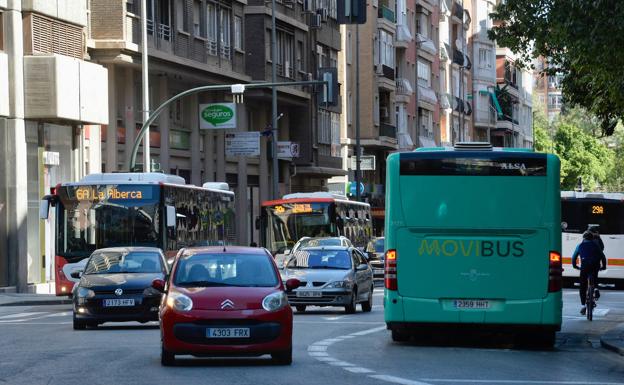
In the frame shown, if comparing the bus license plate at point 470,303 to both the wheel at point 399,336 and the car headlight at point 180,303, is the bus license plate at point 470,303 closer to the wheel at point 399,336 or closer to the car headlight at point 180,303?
the wheel at point 399,336

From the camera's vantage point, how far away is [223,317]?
18.3 metres

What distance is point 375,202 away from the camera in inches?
3440

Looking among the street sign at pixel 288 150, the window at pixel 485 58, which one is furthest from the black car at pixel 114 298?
the window at pixel 485 58

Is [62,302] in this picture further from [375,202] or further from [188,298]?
[375,202]

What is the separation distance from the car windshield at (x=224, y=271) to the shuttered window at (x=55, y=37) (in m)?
25.9

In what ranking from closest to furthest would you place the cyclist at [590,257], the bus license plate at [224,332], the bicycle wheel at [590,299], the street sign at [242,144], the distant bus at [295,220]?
the bus license plate at [224,332] < the bicycle wheel at [590,299] < the cyclist at [590,257] < the distant bus at [295,220] < the street sign at [242,144]

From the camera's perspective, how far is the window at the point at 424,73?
97.2m

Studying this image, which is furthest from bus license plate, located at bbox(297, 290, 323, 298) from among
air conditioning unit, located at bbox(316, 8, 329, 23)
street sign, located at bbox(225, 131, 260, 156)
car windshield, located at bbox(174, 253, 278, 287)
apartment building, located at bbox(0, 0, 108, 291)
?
air conditioning unit, located at bbox(316, 8, 329, 23)

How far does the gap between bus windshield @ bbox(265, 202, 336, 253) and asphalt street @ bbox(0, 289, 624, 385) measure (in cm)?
2191

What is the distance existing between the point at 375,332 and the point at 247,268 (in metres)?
7.56

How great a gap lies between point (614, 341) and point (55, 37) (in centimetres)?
2539

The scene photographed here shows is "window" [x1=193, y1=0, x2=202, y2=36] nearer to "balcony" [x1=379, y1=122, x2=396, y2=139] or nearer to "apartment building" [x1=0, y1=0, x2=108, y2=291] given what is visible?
"apartment building" [x1=0, y1=0, x2=108, y2=291]

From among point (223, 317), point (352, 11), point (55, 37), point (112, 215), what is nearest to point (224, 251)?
point (223, 317)

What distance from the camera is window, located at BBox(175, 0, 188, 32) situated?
52938 millimetres
